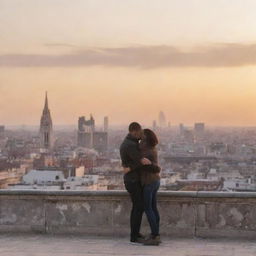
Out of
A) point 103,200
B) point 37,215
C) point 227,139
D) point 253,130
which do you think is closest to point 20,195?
point 37,215

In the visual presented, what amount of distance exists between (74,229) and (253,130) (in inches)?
1368

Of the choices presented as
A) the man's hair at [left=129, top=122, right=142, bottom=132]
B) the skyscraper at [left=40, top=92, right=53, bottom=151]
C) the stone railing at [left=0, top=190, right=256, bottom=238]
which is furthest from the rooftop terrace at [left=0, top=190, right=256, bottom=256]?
the skyscraper at [left=40, top=92, right=53, bottom=151]

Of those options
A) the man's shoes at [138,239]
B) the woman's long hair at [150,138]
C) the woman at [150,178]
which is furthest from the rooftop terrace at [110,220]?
the woman's long hair at [150,138]

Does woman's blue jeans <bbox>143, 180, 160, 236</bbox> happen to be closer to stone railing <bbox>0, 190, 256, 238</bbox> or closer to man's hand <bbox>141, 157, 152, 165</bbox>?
man's hand <bbox>141, 157, 152, 165</bbox>

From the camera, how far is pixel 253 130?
43.9 m

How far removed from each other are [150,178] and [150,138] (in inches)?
22.3

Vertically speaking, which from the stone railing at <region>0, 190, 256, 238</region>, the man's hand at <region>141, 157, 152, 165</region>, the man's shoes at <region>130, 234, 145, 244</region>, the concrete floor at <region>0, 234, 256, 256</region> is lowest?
the concrete floor at <region>0, 234, 256, 256</region>

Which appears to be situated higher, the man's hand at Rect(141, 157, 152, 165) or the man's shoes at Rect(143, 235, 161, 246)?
the man's hand at Rect(141, 157, 152, 165)

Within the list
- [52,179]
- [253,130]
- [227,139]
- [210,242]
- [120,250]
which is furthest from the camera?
[227,139]

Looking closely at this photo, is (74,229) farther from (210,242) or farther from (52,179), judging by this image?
(52,179)

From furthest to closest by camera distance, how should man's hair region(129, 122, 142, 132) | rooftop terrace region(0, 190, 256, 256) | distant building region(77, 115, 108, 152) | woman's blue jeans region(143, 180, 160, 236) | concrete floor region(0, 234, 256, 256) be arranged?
distant building region(77, 115, 108, 152) < rooftop terrace region(0, 190, 256, 256) < woman's blue jeans region(143, 180, 160, 236) < man's hair region(129, 122, 142, 132) < concrete floor region(0, 234, 256, 256)

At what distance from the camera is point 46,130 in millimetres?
52219

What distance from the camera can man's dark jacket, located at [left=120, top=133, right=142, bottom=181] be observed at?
9203 millimetres

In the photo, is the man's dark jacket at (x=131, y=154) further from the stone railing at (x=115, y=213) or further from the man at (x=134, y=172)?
the stone railing at (x=115, y=213)
